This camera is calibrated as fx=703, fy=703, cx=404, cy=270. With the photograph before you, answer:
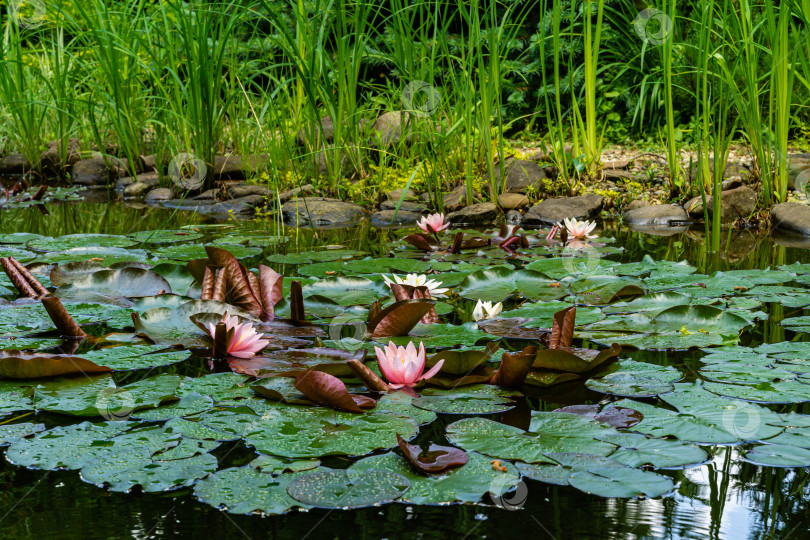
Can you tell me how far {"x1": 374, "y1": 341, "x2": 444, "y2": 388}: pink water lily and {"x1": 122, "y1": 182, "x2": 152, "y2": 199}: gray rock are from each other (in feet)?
14.2

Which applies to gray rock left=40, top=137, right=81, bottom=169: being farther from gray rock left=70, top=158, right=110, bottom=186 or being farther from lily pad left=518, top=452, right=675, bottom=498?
lily pad left=518, top=452, right=675, bottom=498

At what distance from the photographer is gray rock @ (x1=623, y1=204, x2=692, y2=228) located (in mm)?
3895

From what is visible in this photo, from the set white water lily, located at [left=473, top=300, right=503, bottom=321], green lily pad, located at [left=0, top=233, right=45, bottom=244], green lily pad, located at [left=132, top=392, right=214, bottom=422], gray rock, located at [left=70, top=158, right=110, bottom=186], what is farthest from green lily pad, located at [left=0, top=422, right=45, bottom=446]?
gray rock, located at [left=70, top=158, right=110, bottom=186]

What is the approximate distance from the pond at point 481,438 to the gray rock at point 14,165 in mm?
4801

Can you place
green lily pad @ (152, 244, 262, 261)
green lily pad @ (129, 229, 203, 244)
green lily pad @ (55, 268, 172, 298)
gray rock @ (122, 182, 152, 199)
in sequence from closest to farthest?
1. green lily pad @ (55, 268, 172, 298)
2. green lily pad @ (152, 244, 262, 261)
3. green lily pad @ (129, 229, 203, 244)
4. gray rock @ (122, 182, 152, 199)

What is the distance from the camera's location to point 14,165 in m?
6.25

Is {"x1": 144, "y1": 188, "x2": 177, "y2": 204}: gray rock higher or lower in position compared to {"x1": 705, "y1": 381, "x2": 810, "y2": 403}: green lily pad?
lower

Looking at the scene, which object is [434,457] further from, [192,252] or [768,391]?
[192,252]

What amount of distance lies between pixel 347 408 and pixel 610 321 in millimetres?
876

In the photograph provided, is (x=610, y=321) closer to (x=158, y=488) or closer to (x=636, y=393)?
(x=636, y=393)

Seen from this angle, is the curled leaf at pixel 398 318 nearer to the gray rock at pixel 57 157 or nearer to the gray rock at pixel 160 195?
the gray rock at pixel 160 195

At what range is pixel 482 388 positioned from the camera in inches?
55.4

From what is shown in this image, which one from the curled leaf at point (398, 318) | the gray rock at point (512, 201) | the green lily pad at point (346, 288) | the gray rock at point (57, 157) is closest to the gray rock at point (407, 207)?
the gray rock at point (512, 201)

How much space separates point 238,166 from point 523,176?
6.94ft
